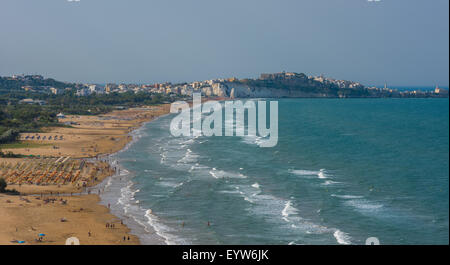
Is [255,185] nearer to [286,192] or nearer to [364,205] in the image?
[286,192]

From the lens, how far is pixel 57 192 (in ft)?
126

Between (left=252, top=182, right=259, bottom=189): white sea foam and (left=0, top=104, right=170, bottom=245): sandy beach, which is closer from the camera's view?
(left=0, top=104, right=170, bottom=245): sandy beach

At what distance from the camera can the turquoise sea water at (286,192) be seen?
28.5 meters

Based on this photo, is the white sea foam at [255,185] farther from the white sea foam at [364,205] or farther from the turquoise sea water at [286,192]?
the white sea foam at [364,205]

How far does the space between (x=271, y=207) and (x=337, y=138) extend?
42.4m

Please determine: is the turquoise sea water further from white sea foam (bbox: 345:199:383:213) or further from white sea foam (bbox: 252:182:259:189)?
white sea foam (bbox: 252:182:259:189)

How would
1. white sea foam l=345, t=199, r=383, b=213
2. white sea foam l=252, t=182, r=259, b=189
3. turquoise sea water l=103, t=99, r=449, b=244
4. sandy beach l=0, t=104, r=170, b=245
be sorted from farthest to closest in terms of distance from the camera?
white sea foam l=252, t=182, r=259, b=189, white sea foam l=345, t=199, r=383, b=213, turquoise sea water l=103, t=99, r=449, b=244, sandy beach l=0, t=104, r=170, b=245

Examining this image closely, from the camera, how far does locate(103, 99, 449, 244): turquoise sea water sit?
93.5ft

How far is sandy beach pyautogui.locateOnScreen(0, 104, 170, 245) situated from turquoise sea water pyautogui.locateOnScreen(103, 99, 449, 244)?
190 centimetres

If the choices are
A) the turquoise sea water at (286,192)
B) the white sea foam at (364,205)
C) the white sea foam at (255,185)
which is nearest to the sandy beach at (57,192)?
the turquoise sea water at (286,192)

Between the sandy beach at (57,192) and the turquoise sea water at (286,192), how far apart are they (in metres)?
1.90

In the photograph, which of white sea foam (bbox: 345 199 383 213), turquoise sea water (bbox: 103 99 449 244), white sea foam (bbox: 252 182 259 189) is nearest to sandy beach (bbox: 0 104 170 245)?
turquoise sea water (bbox: 103 99 449 244)

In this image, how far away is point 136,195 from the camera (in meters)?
37.9

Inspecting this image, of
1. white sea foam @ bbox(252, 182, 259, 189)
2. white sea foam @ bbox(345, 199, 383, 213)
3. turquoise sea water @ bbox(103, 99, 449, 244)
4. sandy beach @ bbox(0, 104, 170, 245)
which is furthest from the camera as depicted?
white sea foam @ bbox(252, 182, 259, 189)
